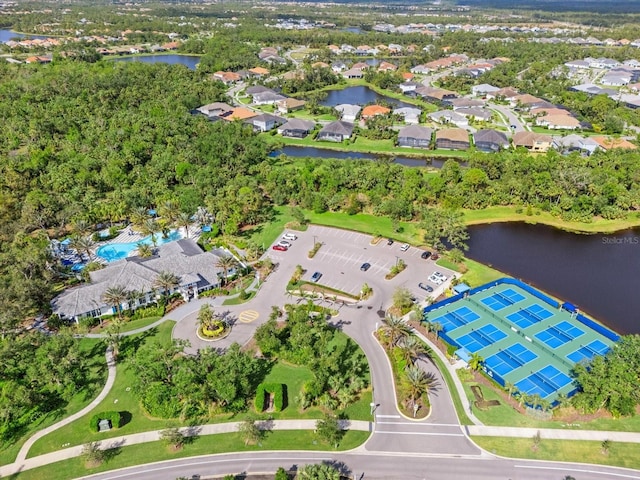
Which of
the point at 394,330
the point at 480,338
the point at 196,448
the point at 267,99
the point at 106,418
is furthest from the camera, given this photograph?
the point at 267,99

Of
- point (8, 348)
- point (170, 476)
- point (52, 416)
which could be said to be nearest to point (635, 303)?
point (170, 476)

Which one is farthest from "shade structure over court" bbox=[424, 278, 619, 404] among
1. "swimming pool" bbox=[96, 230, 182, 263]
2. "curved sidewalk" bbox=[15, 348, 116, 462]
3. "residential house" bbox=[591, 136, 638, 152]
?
"residential house" bbox=[591, 136, 638, 152]

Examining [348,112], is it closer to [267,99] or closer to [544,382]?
[267,99]

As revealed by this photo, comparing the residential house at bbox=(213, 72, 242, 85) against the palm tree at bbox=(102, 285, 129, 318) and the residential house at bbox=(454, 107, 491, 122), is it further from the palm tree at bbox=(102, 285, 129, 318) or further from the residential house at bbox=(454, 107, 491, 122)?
the palm tree at bbox=(102, 285, 129, 318)

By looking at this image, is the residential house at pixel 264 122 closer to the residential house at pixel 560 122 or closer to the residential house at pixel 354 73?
the residential house at pixel 354 73

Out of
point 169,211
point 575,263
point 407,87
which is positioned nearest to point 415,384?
point 575,263

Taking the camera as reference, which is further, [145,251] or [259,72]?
[259,72]
